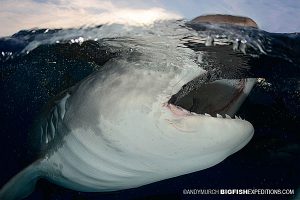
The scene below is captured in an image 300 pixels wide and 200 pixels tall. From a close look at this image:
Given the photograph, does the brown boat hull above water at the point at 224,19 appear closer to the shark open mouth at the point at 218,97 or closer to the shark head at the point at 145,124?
the shark head at the point at 145,124

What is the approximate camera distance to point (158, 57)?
423 centimetres

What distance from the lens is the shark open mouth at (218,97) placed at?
13.9ft

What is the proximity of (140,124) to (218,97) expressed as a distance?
5.44 feet

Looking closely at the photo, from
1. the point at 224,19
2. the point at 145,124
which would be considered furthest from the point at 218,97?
the point at 145,124

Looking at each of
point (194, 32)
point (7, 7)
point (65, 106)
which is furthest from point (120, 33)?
point (7, 7)

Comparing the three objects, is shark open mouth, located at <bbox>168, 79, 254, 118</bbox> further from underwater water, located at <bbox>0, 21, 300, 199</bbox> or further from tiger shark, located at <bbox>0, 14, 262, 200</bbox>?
underwater water, located at <bbox>0, 21, 300, 199</bbox>

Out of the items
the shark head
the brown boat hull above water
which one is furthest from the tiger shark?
the brown boat hull above water

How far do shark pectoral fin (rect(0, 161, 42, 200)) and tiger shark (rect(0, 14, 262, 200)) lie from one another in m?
0.02

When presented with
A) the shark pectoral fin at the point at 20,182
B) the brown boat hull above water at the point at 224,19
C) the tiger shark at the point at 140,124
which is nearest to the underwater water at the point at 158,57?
the brown boat hull above water at the point at 224,19

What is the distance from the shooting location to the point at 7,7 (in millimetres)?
5668

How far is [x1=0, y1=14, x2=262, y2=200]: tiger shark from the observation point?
3262mm

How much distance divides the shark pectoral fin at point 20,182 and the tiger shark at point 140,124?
0.05 ft

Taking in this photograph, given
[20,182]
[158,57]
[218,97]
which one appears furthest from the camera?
[20,182]

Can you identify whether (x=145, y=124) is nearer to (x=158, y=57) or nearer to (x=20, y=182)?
(x=158, y=57)
